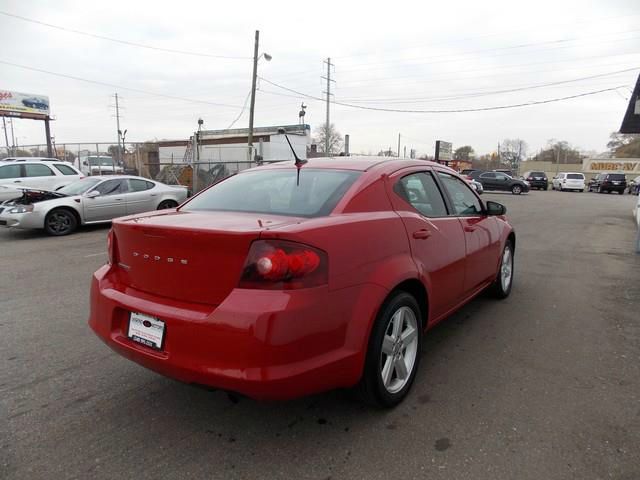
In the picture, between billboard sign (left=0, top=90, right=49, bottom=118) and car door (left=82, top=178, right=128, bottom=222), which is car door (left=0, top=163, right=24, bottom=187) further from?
billboard sign (left=0, top=90, right=49, bottom=118)

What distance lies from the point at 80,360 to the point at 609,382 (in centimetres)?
394

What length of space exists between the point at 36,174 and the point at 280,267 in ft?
46.1

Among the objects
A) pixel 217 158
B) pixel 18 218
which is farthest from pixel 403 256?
pixel 217 158

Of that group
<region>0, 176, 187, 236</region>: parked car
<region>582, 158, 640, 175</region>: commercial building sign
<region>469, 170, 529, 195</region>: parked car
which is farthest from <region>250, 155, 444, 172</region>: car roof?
<region>582, 158, 640, 175</region>: commercial building sign

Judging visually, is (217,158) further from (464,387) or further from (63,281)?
(464,387)

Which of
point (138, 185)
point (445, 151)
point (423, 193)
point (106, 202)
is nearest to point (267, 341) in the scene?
point (423, 193)

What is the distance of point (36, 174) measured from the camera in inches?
523

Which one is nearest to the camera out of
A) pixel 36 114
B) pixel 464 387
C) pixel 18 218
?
pixel 464 387

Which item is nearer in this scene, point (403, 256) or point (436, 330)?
point (403, 256)

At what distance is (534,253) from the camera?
26.2ft

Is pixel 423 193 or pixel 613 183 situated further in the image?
pixel 613 183

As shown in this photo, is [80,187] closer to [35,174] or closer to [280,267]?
[35,174]

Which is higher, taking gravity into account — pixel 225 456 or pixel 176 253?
pixel 176 253

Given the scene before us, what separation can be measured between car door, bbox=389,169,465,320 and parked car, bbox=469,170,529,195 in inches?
1148
